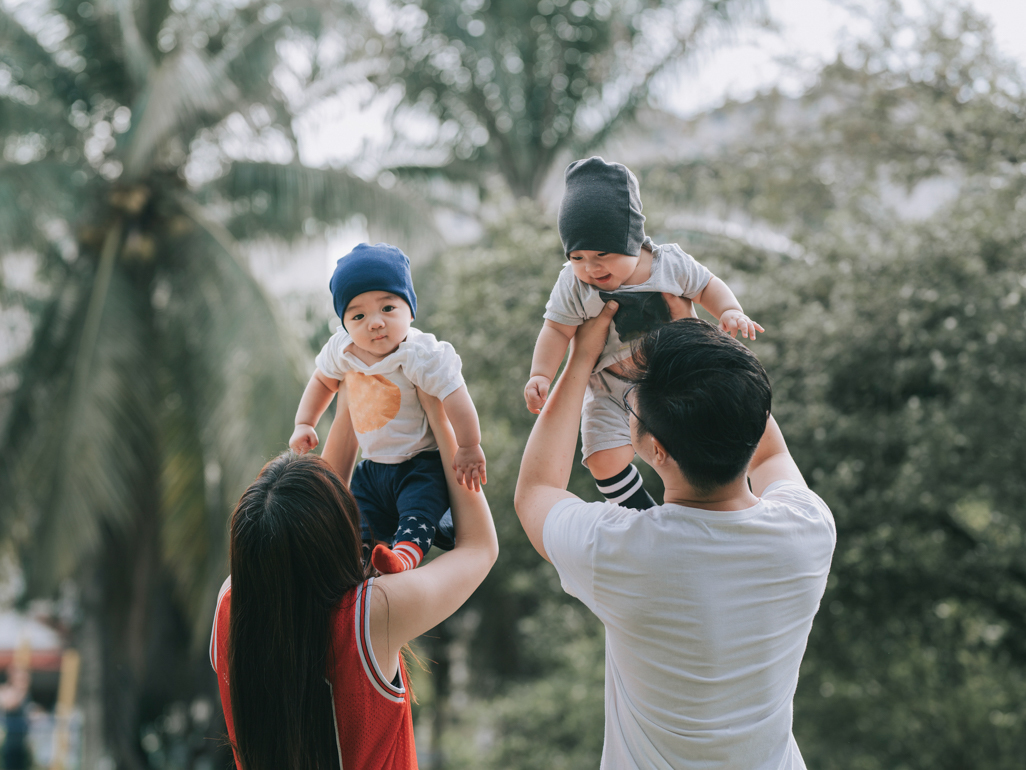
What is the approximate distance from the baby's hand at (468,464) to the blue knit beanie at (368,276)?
0.36 metres

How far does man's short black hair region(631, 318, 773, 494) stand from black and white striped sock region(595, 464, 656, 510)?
52 centimetres

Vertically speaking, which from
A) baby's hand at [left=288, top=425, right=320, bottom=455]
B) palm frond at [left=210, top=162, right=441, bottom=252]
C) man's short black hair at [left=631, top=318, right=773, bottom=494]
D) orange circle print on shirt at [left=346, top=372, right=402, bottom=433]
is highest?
man's short black hair at [left=631, top=318, right=773, bottom=494]

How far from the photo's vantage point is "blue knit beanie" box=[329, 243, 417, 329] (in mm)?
1966

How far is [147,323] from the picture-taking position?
920cm

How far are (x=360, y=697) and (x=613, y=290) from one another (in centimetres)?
104

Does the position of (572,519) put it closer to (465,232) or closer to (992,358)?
(992,358)

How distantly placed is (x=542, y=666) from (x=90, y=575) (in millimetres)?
6583

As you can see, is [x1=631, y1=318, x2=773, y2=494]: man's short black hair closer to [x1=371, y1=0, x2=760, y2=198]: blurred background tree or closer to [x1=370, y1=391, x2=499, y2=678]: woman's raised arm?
[x1=370, y1=391, x2=499, y2=678]: woman's raised arm

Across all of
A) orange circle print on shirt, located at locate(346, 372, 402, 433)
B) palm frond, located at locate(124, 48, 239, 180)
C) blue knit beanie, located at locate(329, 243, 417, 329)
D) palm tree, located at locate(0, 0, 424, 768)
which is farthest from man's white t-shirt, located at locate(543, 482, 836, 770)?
palm frond, located at locate(124, 48, 239, 180)

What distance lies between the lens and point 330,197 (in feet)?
29.9

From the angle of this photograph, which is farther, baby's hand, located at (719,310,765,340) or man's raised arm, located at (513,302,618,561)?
baby's hand, located at (719,310,765,340)

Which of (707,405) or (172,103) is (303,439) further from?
(172,103)

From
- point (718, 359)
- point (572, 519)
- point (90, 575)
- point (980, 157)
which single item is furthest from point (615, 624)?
point (90, 575)

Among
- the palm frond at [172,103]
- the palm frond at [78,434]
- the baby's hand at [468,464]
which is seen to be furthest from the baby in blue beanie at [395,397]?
the palm frond at [172,103]
